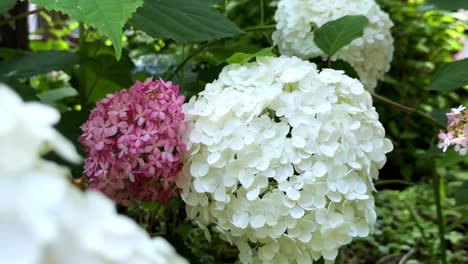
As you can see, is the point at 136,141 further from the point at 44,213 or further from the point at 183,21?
the point at 44,213

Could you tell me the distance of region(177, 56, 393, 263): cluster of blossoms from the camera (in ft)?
2.72

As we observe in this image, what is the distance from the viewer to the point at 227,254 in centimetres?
186

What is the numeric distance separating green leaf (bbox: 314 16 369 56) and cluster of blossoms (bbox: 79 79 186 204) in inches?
15.8

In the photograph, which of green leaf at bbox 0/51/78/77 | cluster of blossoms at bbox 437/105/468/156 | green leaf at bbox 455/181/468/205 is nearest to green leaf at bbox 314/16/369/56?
cluster of blossoms at bbox 437/105/468/156

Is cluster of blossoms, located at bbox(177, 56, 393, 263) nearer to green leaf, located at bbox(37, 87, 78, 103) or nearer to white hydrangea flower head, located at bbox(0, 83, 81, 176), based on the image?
white hydrangea flower head, located at bbox(0, 83, 81, 176)

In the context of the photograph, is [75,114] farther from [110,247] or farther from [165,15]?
[110,247]

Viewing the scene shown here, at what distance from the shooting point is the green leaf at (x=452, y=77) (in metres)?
1.17

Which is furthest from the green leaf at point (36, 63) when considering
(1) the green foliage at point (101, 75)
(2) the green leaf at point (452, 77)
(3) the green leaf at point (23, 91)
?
(2) the green leaf at point (452, 77)

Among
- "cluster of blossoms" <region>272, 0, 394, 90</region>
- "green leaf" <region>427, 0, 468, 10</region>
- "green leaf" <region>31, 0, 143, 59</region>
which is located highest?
"green leaf" <region>31, 0, 143, 59</region>

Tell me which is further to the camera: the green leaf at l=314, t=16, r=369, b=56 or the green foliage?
the green foliage

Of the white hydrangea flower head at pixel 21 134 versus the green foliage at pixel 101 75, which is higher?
the white hydrangea flower head at pixel 21 134

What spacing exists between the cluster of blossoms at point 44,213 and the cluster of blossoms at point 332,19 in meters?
1.06

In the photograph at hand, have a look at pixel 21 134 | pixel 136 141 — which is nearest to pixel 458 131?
pixel 136 141

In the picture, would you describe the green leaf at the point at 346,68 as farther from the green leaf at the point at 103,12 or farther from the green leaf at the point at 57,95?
the green leaf at the point at 57,95
